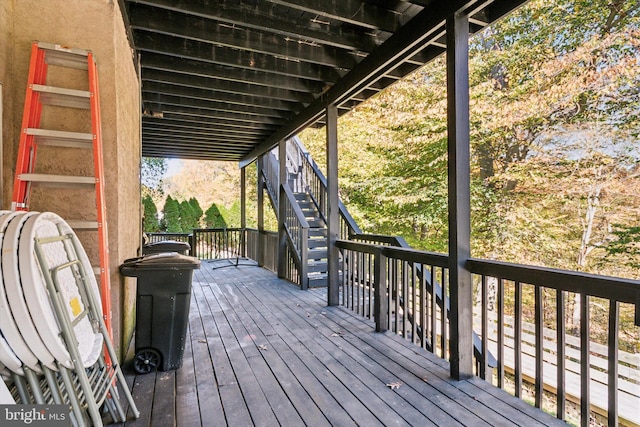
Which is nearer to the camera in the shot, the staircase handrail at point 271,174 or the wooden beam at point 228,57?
the wooden beam at point 228,57

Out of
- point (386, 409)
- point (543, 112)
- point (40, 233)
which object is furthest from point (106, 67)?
point (543, 112)

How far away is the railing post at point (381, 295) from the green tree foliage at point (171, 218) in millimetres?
10932

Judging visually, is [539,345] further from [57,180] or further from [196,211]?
[196,211]

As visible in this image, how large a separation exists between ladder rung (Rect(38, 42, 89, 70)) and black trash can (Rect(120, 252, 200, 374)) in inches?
53.1

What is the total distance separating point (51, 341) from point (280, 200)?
213 inches

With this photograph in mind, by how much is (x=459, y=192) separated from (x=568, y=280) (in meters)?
0.90

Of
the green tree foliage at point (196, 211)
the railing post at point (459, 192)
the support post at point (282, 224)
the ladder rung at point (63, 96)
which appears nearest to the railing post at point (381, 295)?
the railing post at point (459, 192)

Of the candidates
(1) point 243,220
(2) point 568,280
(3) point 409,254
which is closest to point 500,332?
(2) point 568,280

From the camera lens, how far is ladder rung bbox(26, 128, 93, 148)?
6.35ft

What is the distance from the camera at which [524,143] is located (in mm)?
6688

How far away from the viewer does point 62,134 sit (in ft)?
6.52

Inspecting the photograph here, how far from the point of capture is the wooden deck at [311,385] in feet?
6.53

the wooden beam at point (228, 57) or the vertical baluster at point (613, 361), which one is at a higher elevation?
the wooden beam at point (228, 57)

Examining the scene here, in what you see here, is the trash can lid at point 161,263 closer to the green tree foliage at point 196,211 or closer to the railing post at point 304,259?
the railing post at point 304,259
